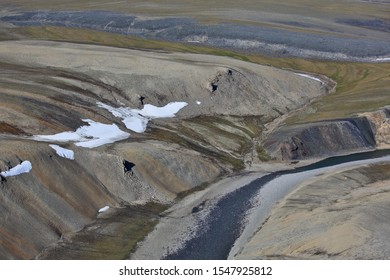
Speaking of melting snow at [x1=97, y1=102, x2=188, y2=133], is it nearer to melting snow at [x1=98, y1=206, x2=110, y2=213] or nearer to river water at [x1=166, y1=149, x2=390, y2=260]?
river water at [x1=166, y1=149, x2=390, y2=260]

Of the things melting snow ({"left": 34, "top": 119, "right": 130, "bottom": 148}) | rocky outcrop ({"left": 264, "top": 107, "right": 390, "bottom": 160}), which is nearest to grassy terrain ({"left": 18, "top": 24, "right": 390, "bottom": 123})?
rocky outcrop ({"left": 264, "top": 107, "right": 390, "bottom": 160})

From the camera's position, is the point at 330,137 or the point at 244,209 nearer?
the point at 244,209

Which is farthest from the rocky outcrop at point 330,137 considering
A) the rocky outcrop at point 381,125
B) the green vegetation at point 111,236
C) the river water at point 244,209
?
the green vegetation at point 111,236

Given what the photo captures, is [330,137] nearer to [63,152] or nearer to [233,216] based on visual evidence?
[233,216]

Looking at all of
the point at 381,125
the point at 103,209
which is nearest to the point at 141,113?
the point at 103,209

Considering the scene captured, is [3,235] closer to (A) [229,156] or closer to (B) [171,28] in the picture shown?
(A) [229,156]

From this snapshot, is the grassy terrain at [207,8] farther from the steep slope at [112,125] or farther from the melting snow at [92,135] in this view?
the melting snow at [92,135]
